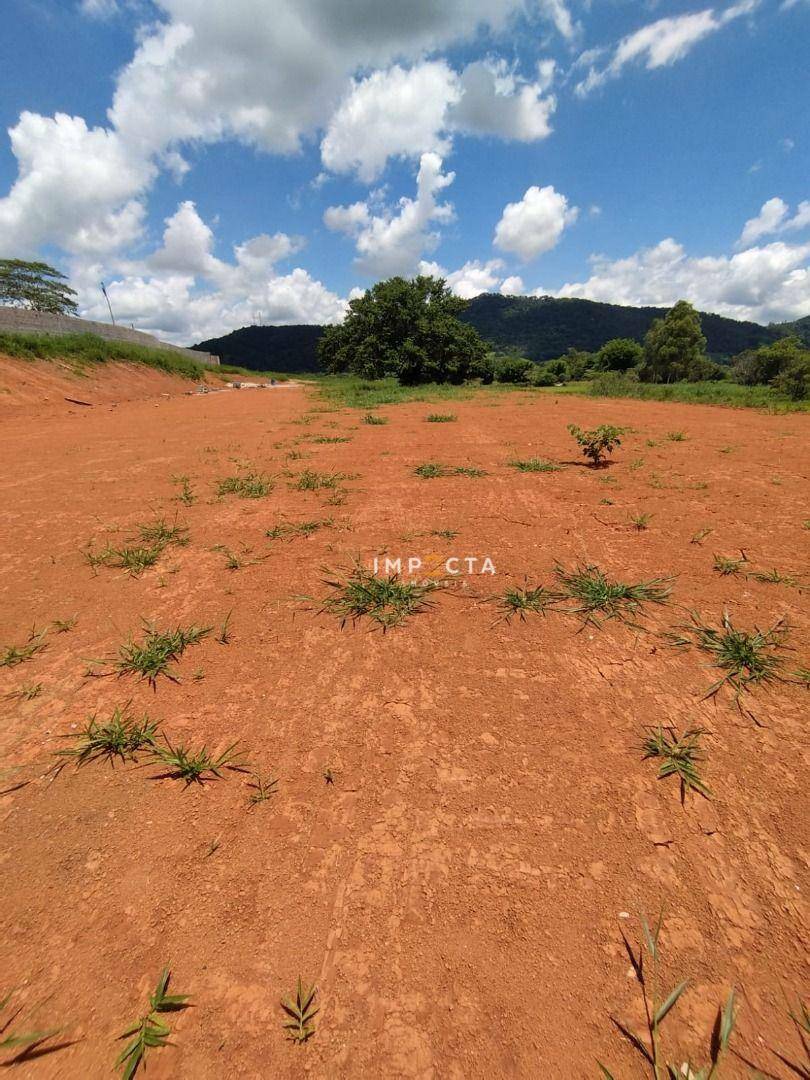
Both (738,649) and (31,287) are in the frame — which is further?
(31,287)

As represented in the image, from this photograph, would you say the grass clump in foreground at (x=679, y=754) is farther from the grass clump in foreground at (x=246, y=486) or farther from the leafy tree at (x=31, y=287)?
the leafy tree at (x=31, y=287)

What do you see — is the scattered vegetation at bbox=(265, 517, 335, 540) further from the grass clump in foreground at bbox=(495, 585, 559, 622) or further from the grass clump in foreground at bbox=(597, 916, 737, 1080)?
the grass clump in foreground at bbox=(597, 916, 737, 1080)

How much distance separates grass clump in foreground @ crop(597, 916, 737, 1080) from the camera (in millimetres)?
1075

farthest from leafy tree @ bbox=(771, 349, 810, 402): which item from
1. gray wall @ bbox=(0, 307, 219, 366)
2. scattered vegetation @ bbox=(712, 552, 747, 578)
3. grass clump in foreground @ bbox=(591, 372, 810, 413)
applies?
gray wall @ bbox=(0, 307, 219, 366)

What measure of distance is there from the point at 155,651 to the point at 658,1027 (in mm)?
2619

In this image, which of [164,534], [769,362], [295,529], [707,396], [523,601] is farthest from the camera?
[769,362]

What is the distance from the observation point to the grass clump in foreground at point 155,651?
8.01 ft

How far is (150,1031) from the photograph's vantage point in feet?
3.71

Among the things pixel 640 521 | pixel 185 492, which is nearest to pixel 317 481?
pixel 185 492

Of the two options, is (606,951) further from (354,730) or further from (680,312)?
(680,312)

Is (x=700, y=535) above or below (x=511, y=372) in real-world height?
below

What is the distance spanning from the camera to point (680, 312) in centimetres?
3441

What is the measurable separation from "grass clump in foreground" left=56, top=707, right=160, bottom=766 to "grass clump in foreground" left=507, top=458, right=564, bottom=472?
5640 mm

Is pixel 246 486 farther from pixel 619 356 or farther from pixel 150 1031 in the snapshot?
pixel 619 356
